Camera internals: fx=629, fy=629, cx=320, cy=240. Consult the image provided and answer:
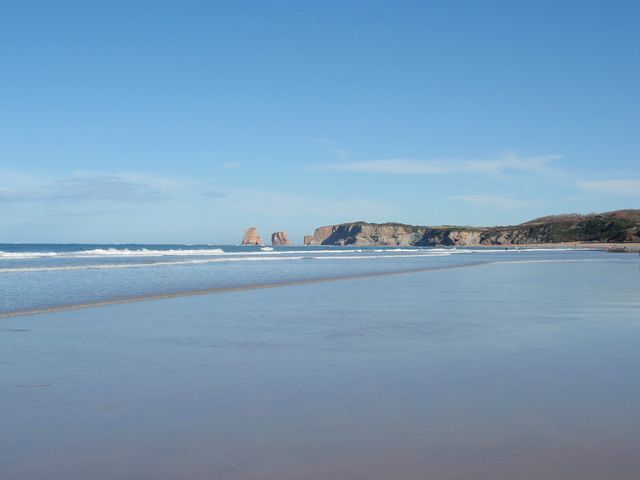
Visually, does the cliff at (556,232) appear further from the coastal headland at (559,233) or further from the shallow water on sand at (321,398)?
the shallow water on sand at (321,398)

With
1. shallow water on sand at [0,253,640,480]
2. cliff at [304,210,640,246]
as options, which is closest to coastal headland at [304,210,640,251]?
cliff at [304,210,640,246]

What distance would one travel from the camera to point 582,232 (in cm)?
14988

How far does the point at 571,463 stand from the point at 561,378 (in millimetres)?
2638

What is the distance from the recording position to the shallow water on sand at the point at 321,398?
14.0 ft

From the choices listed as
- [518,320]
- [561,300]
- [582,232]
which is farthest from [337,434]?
[582,232]

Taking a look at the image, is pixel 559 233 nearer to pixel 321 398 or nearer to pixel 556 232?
pixel 556 232

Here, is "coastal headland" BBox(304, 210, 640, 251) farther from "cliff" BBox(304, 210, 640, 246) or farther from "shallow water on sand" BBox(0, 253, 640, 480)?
"shallow water on sand" BBox(0, 253, 640, 480)

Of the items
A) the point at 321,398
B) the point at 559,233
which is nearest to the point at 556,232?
the point at 559,233

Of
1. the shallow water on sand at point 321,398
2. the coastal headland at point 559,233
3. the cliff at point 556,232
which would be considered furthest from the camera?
the cliff at point 556,232

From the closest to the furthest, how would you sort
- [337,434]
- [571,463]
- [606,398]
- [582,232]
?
1. [571,463]
2. [337,434]
3. [606,398]
4. [582,232]

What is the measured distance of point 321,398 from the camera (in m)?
5.91

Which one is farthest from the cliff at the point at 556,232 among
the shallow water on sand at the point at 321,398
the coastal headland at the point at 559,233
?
the shallow water on sand at the point at 321,398

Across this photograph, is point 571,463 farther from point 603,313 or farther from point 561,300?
point 561,300

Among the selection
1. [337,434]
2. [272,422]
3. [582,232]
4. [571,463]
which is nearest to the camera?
[571,463]
